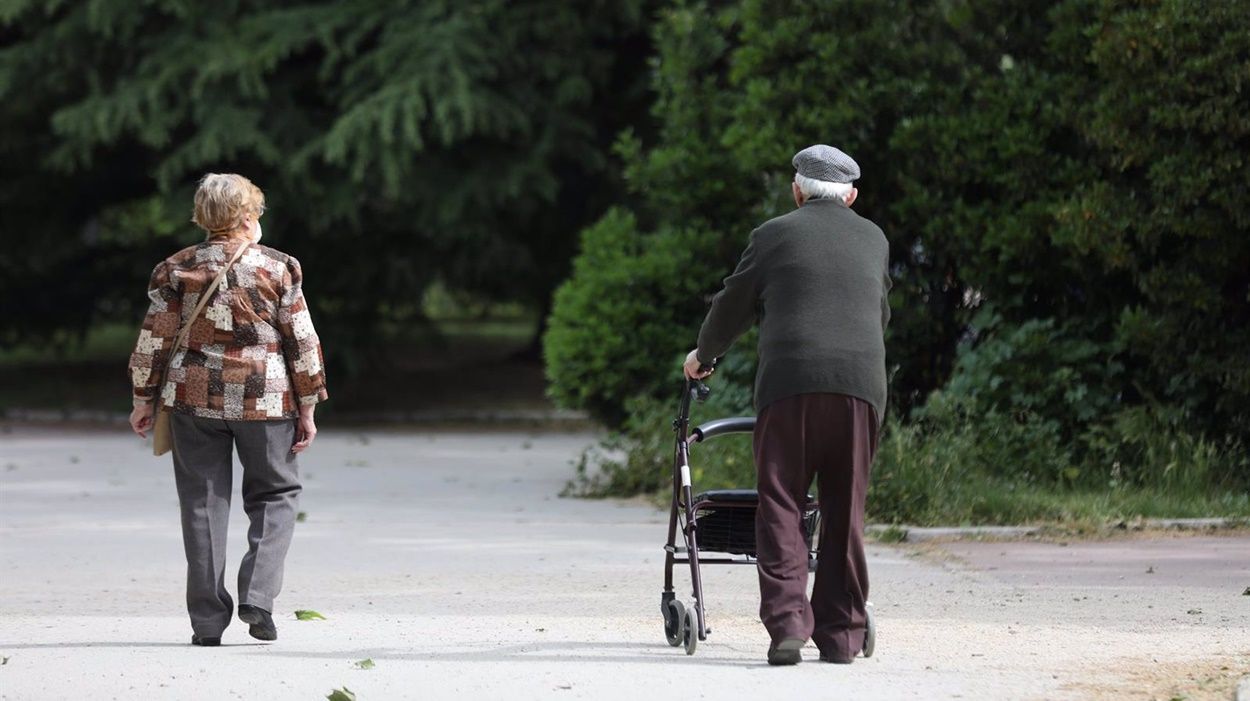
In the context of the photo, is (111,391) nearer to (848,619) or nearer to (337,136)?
(337,136)

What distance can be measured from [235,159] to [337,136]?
4.98ft

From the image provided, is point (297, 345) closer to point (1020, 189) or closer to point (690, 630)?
point (690, 630)

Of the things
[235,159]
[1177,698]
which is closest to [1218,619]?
[1177,698]

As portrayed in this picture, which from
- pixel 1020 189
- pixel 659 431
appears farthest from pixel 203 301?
pixel 1020 189

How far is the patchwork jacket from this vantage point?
6.80 metres

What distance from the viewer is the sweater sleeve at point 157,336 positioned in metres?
6.82

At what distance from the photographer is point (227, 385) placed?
679 centimetres

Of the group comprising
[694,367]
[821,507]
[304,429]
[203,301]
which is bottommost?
[821,507]

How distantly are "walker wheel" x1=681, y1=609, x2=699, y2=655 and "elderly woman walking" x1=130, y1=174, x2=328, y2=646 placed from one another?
148 centimetres

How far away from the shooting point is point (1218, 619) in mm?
7609

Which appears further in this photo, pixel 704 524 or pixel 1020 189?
pixel 1020 189

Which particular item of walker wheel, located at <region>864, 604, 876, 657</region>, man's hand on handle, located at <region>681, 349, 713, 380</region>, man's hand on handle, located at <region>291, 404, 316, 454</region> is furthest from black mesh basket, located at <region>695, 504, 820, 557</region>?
man's hand on handle, located at <region>291, 404, 316, 454</region>

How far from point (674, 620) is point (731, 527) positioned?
386 millimetres

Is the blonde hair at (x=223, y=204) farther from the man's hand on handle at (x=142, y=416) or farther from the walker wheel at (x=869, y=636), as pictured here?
the walker wheel at (x=869, y=636)
